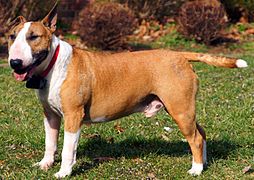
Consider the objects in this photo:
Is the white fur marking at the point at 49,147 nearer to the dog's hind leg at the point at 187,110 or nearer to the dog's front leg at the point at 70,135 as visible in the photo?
the dog's front leg at the point at 70,135

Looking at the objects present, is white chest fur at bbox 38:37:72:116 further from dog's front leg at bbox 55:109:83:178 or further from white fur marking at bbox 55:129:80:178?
white fur marking at bbox 55:129:80:178

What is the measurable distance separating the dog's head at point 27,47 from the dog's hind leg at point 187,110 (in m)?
1.25

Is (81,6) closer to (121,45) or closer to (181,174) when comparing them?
(121,45)

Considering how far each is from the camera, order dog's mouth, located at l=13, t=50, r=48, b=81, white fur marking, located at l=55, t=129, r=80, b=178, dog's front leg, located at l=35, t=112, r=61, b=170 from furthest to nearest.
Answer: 1. dog's front leg, located at l=35, t=112, r=61, b=170
2. white fur marking, located at l=55, t=129, r=80, b=178
3. dog's mouth, located at l=13, t=50, r=48, b=81

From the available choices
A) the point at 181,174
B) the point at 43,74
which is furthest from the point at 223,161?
the point at 43,74

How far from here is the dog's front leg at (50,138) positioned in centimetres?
575

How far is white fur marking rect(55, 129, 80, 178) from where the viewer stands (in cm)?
532

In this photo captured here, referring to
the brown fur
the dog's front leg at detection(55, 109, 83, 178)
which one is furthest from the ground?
the brown fur

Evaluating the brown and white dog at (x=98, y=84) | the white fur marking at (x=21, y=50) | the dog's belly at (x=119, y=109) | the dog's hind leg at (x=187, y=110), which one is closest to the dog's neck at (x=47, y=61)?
the brown and white dog at (x=98, y=84)

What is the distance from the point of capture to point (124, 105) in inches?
221

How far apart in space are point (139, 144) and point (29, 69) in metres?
2.04

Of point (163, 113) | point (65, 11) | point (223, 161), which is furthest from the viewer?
point (65, 11)

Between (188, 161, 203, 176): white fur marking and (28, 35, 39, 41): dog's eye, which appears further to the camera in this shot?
(188, 161, 203, 176): white fur marking

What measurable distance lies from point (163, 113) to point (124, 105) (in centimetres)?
226
